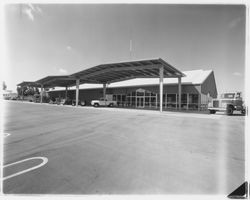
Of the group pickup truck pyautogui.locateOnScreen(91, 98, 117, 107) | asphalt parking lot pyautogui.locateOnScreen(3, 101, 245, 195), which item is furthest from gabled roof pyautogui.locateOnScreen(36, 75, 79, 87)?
asphalt parking lot pyautogui.locateOnScreen(3, 101, 245, 195)

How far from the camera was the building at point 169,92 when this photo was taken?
837 inches

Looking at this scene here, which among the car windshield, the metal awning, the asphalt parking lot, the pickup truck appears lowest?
the asphalt parking lot

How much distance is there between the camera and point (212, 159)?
12.9ft

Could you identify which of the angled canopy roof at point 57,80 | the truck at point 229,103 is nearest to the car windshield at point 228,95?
the truck at point 229,103

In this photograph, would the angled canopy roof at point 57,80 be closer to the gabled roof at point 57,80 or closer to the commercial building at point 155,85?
the gabled roof at point 57,80

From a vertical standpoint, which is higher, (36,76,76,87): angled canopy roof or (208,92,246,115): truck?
(36,76,76,87): angled canopy roof

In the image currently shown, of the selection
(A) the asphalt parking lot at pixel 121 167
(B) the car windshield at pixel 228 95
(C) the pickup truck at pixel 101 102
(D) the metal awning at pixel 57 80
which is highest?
(D) the metal awning at pixel 57 80

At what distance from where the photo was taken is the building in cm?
2125

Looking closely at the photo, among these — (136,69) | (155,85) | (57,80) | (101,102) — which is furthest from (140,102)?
(57,80)

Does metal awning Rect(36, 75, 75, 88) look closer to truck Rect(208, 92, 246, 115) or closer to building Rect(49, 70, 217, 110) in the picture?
building Rect(49, 70, 217, 110)

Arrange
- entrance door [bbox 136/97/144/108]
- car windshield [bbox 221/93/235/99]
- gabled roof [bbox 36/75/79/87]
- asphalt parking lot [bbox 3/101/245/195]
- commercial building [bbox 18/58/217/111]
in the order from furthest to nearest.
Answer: gabled roof [bbox 36/75/79/87] < entrance door [bbox 136/97/144/108] < commercial building [bbox 18/58/217/111] < car windshield [bbox 221/93/235/99] < asphalt parking lot [bbox 3/101/245/195]

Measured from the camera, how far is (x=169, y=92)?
2317 cm

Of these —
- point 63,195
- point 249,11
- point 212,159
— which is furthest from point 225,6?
point 63,195

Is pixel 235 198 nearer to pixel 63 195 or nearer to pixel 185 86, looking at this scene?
pixel 63 195
